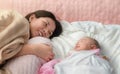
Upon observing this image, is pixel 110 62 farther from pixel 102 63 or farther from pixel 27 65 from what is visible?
pixel 27 65

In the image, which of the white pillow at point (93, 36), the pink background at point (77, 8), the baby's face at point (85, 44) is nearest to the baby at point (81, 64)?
the baby's face at point (85, 44)

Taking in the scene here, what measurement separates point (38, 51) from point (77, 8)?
23.1 inches

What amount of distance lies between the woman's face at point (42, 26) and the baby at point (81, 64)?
0.99 feet

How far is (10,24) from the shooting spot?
1.51m

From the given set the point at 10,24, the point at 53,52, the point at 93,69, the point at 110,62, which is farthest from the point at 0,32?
the point at 110,62

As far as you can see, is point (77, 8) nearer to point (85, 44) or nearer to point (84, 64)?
point (85, 44)

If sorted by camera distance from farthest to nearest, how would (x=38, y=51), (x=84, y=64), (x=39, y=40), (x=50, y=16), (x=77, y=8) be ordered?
(x=77, y=8)
(x=50, y=16)
(x=39, y=40)
(x=38, y=51)
(x=84, y=64)

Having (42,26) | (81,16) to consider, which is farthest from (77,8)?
(42,26)

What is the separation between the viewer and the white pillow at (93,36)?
5.32ft

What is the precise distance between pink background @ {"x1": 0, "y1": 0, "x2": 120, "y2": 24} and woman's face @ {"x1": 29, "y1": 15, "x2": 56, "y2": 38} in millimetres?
197

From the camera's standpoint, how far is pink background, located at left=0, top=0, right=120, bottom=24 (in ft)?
6.38

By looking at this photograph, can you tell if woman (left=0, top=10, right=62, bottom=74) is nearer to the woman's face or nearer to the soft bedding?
the woman's face

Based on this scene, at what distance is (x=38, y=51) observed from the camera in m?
1.52

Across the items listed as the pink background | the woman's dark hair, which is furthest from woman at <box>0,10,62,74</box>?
the pink background
